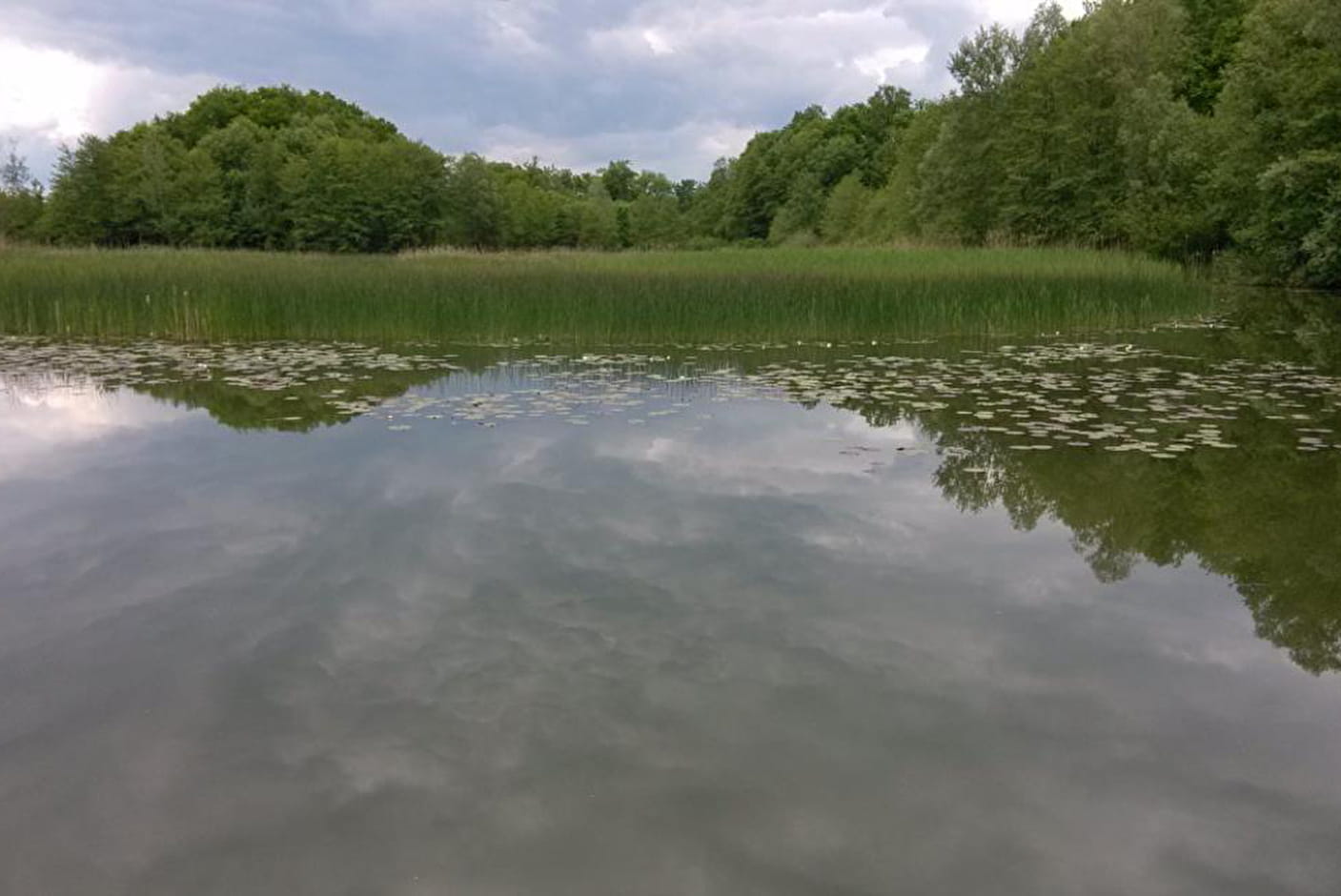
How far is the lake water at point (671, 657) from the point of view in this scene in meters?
2.16

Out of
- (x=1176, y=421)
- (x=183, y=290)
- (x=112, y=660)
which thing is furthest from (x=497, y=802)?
(x=183, y=290)

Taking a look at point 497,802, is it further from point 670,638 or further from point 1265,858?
point 1265,858

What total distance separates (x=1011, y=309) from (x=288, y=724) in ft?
38.4

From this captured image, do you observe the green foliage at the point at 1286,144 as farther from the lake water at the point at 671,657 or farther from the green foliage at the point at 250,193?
the green foliage at the point at 250,193

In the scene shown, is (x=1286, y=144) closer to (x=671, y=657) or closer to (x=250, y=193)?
(x=671, y=657)

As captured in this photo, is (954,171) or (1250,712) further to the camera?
(954,171)

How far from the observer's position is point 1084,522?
4539 mm

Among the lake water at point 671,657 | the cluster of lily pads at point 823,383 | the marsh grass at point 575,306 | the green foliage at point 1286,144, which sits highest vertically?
the green foliage at point 1286,144

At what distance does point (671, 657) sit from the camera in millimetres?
3096

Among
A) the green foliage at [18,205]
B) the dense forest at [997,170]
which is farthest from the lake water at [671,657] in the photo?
the green foliage at [18,205]

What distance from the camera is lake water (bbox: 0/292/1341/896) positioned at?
2160 millimetres

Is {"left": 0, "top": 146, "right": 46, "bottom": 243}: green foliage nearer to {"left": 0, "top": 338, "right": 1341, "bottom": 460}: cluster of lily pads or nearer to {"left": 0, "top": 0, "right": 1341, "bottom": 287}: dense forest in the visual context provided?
{"left": 0, "top": 0, "right": 1341, "bottom": 287}: dense forest

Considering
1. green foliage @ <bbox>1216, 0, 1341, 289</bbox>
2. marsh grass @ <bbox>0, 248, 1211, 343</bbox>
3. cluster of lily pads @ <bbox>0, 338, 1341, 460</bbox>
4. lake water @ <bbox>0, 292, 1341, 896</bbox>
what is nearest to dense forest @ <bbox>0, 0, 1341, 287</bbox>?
green foliage @ <bbox>1216, 0, 1341, 289</bbox>

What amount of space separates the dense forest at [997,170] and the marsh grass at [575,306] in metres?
9.69
